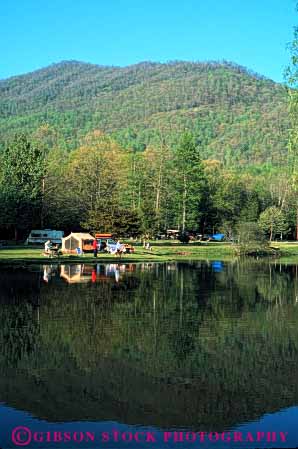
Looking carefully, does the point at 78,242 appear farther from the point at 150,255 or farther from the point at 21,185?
the point at 21,185

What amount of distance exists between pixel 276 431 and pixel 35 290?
20.1 m

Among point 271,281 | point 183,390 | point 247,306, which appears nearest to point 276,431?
point 183,390

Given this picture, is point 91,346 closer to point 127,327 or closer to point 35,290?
point 127,327

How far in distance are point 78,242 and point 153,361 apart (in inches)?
2016

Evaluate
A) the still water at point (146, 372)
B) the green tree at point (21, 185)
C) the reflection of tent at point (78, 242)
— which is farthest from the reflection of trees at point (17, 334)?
the green tree at point (21, 185)

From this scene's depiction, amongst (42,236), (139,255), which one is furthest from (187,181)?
(139,255)

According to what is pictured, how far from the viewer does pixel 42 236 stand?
7806cm

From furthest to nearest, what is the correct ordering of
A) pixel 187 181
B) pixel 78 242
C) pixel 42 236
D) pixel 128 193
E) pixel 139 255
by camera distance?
pixel 128 193 → pixel 187 181 → pixel 42 236 → pixel 78 242 → pixel 139 255

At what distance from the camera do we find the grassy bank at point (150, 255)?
5244 cm

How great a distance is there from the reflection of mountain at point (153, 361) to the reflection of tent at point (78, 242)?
38273 mm

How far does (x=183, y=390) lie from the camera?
12609mm

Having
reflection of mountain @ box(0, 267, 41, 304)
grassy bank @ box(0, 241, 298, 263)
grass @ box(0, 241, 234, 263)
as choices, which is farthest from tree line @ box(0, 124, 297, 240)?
reflection of mountain @ box(0, 267, 41, 304)

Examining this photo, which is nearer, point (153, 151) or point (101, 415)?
point (101, 415)

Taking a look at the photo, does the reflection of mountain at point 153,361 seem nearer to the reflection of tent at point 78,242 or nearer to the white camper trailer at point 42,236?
the reflection of tent at point 78,242
